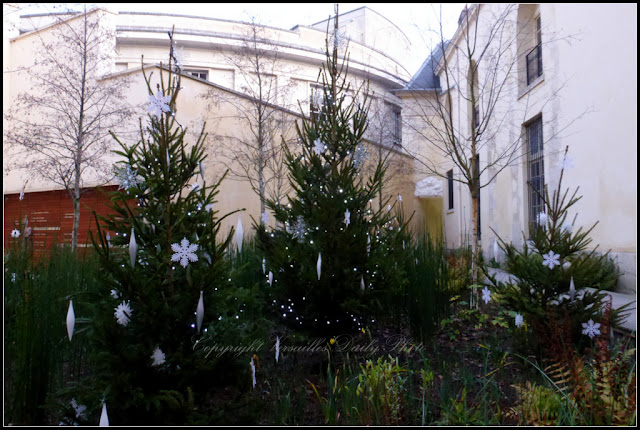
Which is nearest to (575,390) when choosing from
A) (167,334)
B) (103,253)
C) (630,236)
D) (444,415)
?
(444,415)

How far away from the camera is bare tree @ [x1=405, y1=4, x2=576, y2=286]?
5809 mm

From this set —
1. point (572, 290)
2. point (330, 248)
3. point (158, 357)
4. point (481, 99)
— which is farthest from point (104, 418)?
point (481, 99)

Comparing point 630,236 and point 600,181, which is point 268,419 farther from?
point 600,181

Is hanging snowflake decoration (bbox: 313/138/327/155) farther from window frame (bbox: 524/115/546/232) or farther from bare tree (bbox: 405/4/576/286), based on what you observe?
window frame (bbox: 524/115/546/232)

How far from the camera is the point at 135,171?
2539 mm

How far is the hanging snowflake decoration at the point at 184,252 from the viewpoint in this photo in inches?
90.8

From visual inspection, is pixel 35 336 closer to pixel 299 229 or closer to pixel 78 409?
pixel 78 409

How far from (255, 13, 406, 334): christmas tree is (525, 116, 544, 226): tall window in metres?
7.56

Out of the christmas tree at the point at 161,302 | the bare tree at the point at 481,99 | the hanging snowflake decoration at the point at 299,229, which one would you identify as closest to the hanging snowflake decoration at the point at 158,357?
the christmas tree at the point at 161,302

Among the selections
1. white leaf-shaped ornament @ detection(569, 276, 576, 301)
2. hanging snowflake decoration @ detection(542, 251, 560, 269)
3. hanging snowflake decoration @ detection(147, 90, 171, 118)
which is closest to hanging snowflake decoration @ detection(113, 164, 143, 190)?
hanging snowflake decoration @ detection(147, 90, 171, 118)

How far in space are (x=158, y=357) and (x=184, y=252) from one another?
0.53 meters

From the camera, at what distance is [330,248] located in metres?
3.90

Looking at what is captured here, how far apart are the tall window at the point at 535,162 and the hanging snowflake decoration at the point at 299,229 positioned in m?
7.92

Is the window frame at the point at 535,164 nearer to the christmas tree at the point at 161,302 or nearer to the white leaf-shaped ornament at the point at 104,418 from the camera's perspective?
the christmas tree at the point at 161,302
